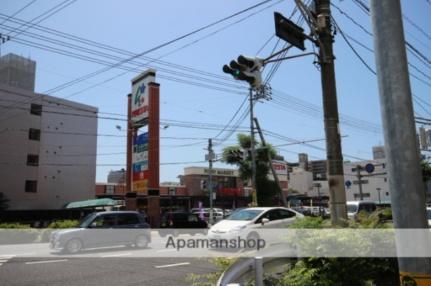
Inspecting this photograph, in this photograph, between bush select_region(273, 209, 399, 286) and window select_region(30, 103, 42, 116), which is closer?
bush select_region(273, 209, 399, 286)

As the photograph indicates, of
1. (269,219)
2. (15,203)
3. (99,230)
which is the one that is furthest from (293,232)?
(15,203)

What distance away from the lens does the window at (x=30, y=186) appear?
4109cm

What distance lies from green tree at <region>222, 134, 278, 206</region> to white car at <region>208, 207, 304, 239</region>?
67.6 ft

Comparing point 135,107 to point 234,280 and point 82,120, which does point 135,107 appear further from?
point 234,280

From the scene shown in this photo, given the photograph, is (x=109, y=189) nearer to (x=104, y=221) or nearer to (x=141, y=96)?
(x=141, y=96)

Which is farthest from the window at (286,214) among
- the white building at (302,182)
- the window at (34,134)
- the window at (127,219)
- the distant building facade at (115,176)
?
the white building at (302,182)

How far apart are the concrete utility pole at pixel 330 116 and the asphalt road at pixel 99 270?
151 inches

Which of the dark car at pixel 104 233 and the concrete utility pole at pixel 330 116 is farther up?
the concrete utility pole at pixel 330 116

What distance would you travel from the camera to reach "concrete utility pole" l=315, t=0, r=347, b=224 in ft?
27.7

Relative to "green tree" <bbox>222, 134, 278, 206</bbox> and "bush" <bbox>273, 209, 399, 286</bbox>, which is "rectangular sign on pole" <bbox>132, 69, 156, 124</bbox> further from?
"bush" <bbox>273, 209, 399, 286</bbox>

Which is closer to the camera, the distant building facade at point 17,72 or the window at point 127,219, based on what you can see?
the window at point 127,219

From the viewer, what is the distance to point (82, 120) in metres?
47.7

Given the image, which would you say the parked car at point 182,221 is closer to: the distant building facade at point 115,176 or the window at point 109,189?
the window at point 109,189

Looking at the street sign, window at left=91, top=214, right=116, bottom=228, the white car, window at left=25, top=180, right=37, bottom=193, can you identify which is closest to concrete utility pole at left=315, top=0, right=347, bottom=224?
the street sign
